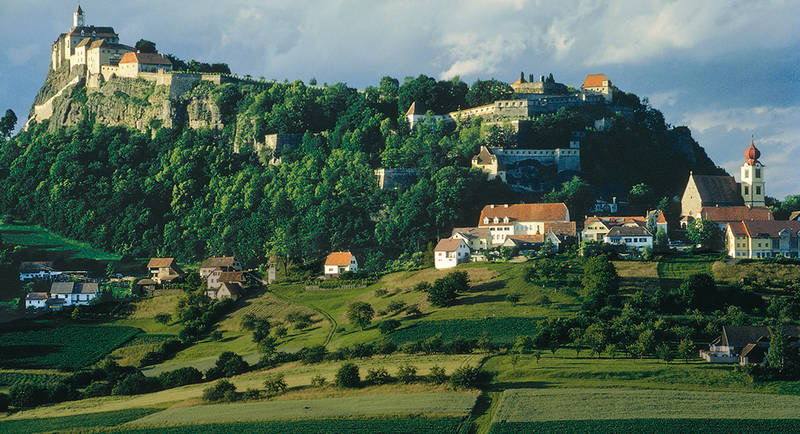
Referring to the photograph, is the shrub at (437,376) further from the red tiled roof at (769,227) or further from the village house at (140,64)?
the village house at (140,64)

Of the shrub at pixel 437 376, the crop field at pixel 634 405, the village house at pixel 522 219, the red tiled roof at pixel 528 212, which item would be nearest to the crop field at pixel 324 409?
the shrub at pixel 437 376

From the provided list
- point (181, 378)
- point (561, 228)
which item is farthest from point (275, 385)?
point (561, 228)

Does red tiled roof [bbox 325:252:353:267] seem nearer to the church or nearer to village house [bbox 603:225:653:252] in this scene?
village house [bbox 603:225:653:252]

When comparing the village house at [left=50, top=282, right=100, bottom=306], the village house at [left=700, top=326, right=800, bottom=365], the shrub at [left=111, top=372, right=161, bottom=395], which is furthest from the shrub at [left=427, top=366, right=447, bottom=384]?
the village house at [left=50, top=282, right=100, bottom=306]

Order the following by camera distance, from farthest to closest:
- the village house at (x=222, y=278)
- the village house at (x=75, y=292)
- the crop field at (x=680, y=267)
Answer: the village house at (x=75, y=292), the village house at (x=222, y=278), the crop field at (x=680, y=267)

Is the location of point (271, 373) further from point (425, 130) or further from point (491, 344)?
point (425, 130)

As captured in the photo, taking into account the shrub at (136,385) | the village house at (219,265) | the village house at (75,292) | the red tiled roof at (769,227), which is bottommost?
the shrub at (136,385)
